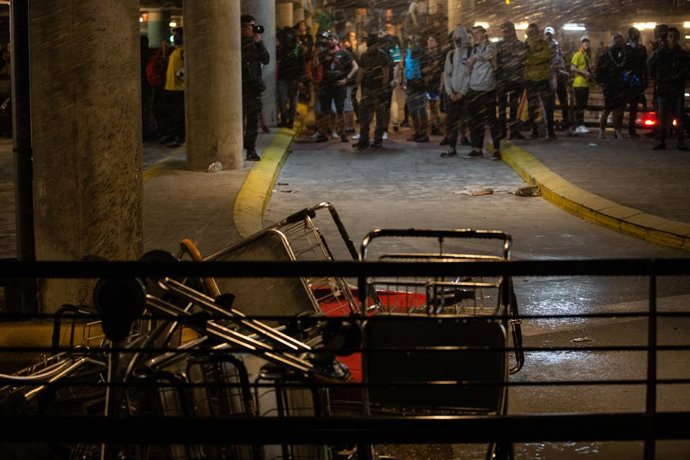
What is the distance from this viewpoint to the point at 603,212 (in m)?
12.7

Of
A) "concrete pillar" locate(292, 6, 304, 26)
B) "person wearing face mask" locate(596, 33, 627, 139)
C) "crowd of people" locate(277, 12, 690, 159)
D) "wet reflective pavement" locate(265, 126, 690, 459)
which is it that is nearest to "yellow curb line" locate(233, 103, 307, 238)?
"wet reflective pavement" locate(265, 126, 690, 459)

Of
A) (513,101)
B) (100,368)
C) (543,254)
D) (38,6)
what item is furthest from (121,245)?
(513,101)

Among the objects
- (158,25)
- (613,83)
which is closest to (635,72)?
(613,83)

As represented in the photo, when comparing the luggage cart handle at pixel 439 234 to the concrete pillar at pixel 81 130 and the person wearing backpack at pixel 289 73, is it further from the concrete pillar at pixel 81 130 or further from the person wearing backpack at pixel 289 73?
the person wearing backpack at pixel 289 73

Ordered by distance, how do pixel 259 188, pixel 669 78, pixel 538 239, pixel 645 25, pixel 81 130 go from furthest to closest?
pixel 645 25
pixel 669 78
pixel 259 188
pixel 538 239
pixel 81 130

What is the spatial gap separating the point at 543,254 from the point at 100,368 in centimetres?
689

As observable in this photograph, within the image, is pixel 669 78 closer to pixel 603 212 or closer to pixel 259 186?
pixel 603 212

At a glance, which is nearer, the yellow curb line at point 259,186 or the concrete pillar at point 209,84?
the yellow curb line at point 259,186

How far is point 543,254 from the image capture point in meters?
11.1

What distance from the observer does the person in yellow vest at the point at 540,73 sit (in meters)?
20.9

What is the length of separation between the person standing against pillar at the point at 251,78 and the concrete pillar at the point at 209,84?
132cm

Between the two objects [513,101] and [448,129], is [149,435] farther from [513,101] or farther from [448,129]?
[513,101]

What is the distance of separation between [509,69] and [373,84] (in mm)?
2418

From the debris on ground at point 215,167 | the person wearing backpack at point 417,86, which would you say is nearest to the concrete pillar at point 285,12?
the person wearing backpack at point 417,86
